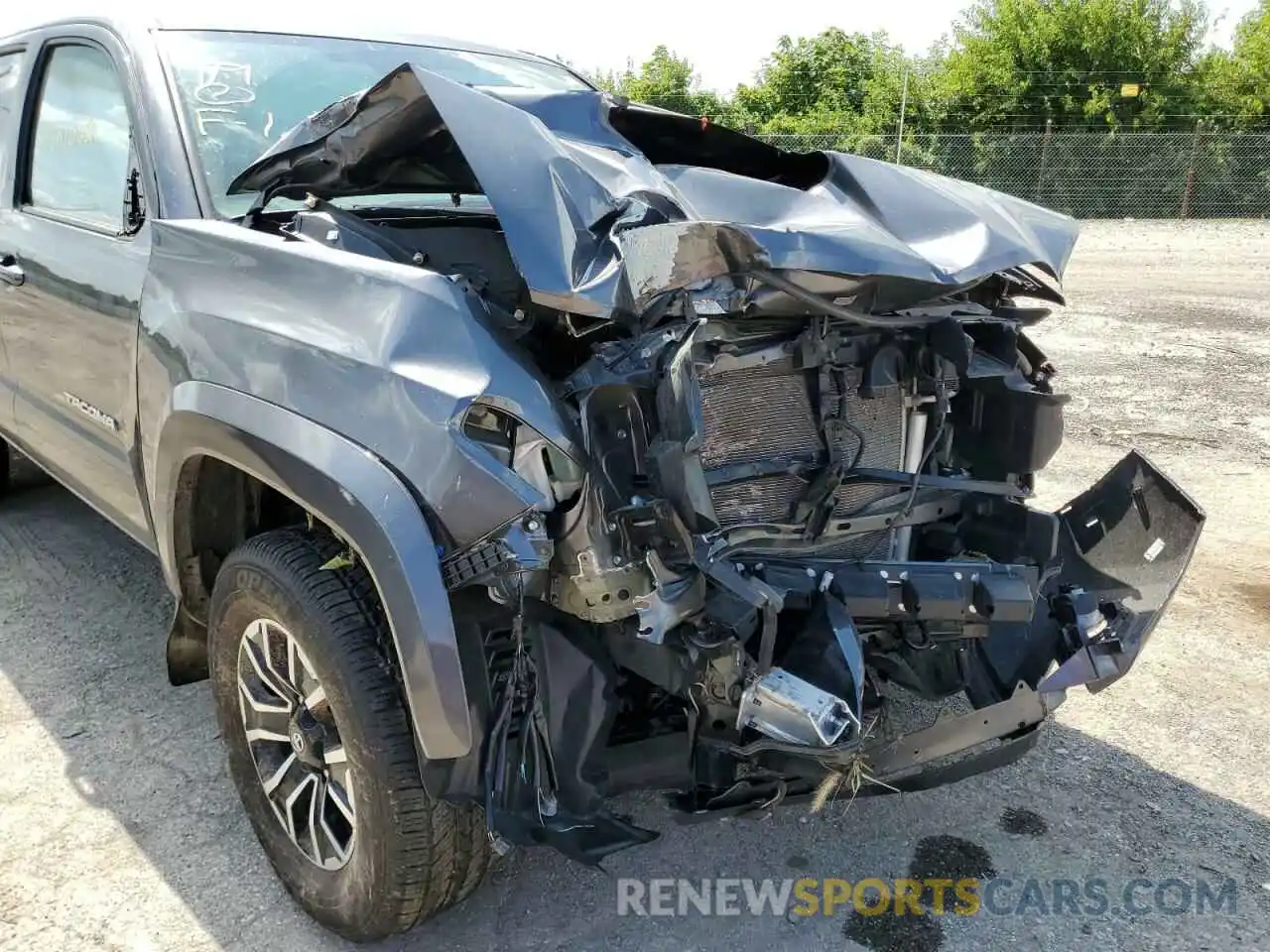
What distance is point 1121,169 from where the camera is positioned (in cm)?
2130

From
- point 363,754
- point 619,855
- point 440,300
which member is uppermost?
point 440,300

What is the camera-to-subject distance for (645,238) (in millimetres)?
2152

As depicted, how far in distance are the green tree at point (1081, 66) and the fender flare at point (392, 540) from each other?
24991 mm

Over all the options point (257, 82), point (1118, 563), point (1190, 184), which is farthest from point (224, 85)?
point (1190, 184)

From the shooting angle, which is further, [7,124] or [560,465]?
[7,124]

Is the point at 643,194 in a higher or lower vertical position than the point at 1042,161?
higher

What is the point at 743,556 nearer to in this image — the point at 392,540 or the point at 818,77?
the point at 392,540

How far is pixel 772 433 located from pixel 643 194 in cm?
67

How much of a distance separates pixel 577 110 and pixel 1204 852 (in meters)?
2.58

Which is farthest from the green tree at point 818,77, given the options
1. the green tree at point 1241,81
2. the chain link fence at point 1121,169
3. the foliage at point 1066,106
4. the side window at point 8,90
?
the side window at point 8,90

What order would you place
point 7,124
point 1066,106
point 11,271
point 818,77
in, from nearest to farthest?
point 11,271
point 7,124
point 1066,106
point 818,77

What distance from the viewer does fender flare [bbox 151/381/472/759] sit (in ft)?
6.67

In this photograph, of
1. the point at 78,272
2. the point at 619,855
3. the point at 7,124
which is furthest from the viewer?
the point at 7,124

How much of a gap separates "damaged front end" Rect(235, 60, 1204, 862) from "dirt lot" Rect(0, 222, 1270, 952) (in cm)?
49
